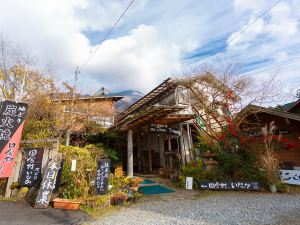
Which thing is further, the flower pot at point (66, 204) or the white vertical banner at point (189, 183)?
the white vertical banner at point (189, 183)

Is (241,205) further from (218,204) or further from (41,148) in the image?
(41,148)

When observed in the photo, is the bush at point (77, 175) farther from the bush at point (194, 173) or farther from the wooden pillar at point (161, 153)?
the wooden pillar at point (161, 153)

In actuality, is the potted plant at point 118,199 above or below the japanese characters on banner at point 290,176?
below

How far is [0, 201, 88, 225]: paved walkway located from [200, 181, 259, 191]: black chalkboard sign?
209 inches

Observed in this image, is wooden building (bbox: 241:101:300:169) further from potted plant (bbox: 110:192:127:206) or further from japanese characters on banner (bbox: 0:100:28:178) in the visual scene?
japanese characters on banner (bbox: 0:100:28:178)

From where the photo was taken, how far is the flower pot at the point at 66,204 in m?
6.69

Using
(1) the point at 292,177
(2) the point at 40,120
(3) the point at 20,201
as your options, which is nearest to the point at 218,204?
(1) the point at 292,177

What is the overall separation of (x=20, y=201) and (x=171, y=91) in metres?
11.0

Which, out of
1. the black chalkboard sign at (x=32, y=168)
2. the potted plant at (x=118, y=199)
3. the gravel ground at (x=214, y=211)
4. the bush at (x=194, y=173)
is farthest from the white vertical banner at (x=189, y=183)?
the black chalkboard sign at (x=32, y=168)

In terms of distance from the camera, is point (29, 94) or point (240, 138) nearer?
point (240, 138)

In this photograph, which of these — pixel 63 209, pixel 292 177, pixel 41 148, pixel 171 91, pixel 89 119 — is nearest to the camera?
pixel 63 209

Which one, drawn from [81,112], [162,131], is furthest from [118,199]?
[81,112]

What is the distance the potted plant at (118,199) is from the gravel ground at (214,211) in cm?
41

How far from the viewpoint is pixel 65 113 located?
13.0m
